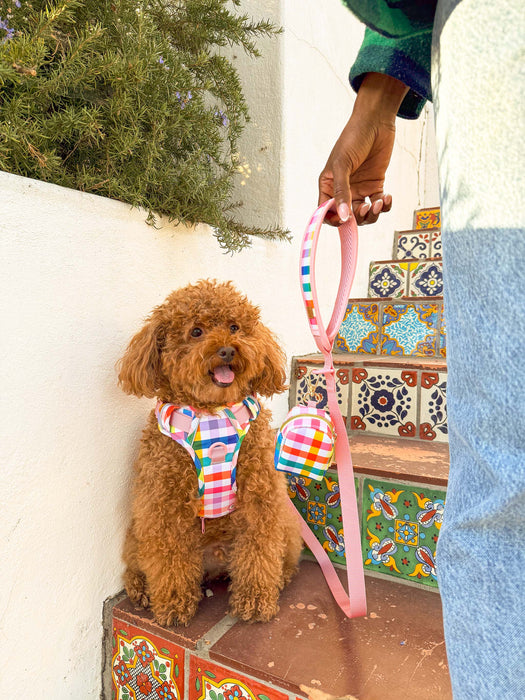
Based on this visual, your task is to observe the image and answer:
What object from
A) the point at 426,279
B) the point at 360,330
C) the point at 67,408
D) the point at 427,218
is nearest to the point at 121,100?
the point at 67,408

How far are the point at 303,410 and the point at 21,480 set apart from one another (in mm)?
619

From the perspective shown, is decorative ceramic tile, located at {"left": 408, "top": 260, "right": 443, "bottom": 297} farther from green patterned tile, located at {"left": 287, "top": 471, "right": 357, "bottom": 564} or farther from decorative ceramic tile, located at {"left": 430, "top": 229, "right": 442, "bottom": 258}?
green patterned tile, located at {"left": 287, "top": 471, "right": 357, "bottom": 564}

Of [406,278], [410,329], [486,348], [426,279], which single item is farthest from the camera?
[406,278]

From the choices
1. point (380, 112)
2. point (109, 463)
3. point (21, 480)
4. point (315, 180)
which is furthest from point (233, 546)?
point (315, 180)

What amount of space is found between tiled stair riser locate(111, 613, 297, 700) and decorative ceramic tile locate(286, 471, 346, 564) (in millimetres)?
512

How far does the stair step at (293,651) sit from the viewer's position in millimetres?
922

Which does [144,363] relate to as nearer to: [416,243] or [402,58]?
[402,58]

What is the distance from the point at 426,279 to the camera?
7.53 feet

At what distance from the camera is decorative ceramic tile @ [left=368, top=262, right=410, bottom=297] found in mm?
2459

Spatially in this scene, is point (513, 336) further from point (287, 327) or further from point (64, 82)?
point (287, 327)

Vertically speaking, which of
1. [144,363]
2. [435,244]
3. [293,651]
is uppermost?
[435,244]

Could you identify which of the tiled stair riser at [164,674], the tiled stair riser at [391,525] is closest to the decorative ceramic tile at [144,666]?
the tiled stair riser at [164,674]

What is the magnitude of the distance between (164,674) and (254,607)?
280mm

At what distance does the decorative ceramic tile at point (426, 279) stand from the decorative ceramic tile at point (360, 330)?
36 cm
